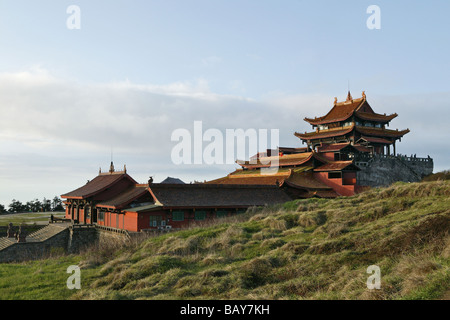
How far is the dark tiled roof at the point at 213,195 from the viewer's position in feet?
104

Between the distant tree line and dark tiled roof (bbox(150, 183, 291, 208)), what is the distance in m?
50.2

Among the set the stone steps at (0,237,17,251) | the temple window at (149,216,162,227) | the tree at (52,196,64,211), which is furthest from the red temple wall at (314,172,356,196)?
the tree at (52,196,64,211)

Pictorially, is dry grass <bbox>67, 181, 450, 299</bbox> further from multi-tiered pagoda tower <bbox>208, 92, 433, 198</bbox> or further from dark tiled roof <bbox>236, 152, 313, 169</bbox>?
dark tiled roof <bbox>236, 152, 313, 169</bbox>

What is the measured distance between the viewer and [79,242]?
3628 cm

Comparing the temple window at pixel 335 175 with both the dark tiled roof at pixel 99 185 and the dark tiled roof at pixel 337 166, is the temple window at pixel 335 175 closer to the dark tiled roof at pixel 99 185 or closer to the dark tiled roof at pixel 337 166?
the dark tiled roof at pixel 337 166

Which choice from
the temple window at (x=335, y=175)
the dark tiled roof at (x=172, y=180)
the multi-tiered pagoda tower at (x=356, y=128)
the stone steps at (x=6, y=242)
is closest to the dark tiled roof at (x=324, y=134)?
the multi-tiered pagoda tower at (x=356, y=128)

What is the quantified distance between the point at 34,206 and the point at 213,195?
53003 millimetres

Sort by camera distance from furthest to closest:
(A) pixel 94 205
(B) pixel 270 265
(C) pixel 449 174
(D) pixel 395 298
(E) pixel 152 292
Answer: (A) pixel 94 205 < (C) pixel 449 174 < (B) pixel 270 265 < (E) pixel 152 292 < (D) pixel 395 298

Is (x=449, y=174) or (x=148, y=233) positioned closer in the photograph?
(x=148, y=233)

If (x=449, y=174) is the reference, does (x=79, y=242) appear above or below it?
below

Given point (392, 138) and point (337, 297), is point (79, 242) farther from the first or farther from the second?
point (392, 138)

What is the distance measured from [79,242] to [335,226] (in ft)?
87.9
